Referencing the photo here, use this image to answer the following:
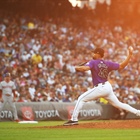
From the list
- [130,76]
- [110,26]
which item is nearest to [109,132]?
[130,76]

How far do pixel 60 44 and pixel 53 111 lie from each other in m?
8.53

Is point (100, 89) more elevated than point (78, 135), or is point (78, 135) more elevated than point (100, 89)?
point (100, 89)

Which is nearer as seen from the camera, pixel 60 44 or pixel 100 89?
pixel 100 89

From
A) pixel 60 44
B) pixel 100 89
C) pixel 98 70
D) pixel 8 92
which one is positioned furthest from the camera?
pixel 60 44

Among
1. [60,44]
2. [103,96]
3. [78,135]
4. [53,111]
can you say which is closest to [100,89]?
[103,96]

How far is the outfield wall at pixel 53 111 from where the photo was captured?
22.9 meters

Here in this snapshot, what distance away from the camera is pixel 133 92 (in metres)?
28.5

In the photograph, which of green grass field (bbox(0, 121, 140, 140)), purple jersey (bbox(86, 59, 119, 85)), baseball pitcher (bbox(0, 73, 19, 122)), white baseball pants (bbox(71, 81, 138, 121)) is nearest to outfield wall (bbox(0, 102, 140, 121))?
baseball pitcher (bbox(0, 73, 19, 122))

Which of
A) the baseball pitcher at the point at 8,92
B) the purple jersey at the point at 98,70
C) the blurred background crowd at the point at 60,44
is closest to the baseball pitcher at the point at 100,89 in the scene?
the purple jersey at the point at 98,70

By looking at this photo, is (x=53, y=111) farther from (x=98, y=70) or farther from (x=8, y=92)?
(x=98, y=70)

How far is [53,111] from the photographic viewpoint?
2388cm

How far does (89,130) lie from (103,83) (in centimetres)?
172

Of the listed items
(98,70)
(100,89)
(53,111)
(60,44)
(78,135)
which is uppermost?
(60,44)

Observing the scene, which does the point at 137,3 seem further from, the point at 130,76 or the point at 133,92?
the point at 133,92
